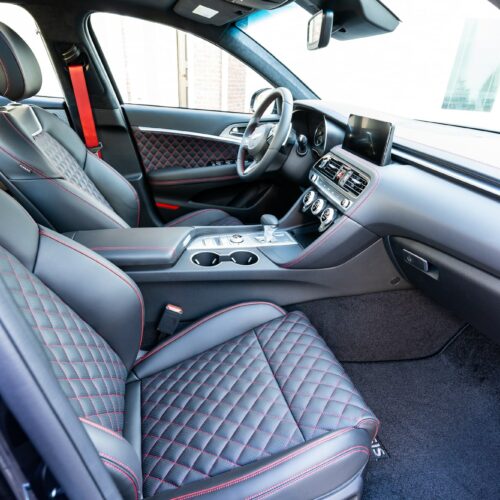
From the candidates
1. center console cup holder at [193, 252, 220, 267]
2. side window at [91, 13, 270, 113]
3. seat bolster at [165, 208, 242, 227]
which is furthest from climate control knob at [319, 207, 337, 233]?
side window at [91, 13, 270, 113]

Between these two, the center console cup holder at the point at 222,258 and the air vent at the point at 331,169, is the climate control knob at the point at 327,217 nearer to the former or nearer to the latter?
the air vent at the point at 331,169

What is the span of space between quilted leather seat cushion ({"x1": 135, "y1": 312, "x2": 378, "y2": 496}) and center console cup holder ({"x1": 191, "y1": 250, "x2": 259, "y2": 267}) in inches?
10.6

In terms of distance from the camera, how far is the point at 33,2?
172 centimetres

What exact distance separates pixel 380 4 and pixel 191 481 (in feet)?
5.44

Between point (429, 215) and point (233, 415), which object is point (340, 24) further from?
point (233, 415)

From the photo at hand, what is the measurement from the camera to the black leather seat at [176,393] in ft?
2.17

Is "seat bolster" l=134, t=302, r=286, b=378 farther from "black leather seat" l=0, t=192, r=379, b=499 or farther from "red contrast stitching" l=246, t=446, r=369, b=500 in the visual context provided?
"red contrast stitching" l=246, t=446, r=369, b=500

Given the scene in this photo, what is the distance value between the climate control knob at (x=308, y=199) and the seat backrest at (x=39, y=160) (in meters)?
0.67

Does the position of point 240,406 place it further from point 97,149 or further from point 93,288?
point 97,149

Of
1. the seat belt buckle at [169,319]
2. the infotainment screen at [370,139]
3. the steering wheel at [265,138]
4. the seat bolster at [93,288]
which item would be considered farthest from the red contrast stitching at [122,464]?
the steering wheel at [265,138]

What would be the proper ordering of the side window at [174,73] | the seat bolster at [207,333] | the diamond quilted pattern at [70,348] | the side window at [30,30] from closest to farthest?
1. the diamond quilted pattern at [70,348]
2. the seat bolster at [207,333]
3. the side window at [30,30]
4. the side window at [174,73]

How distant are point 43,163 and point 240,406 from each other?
89cm

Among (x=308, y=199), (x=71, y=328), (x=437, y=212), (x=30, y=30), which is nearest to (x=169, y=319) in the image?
(x=71, y=328)

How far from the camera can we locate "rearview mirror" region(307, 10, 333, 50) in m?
1.47
